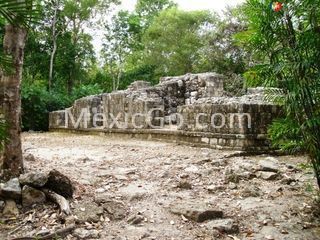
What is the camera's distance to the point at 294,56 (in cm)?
320

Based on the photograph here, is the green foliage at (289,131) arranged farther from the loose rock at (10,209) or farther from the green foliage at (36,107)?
the green foliage at (36,107)

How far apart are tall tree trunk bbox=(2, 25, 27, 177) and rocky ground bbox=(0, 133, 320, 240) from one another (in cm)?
82

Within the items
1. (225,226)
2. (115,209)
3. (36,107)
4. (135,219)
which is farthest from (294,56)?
(36,107)

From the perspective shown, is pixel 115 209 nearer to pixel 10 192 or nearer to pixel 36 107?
pixel 10 192

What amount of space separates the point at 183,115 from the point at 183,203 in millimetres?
4754

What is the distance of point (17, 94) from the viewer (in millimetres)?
4531

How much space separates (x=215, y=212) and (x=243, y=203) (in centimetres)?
52

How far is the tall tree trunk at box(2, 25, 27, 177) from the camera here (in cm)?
444

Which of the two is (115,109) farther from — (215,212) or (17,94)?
(215,212)

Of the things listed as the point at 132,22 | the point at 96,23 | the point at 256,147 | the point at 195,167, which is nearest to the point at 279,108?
the point at 256,147

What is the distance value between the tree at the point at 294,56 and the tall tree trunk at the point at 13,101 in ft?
8.84

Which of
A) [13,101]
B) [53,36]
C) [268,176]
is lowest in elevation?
[268,176]

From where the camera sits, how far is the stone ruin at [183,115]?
6.95 m

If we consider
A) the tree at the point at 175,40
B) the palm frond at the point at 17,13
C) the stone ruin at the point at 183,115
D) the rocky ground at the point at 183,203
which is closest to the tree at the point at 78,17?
the tree at the point at 175,40
